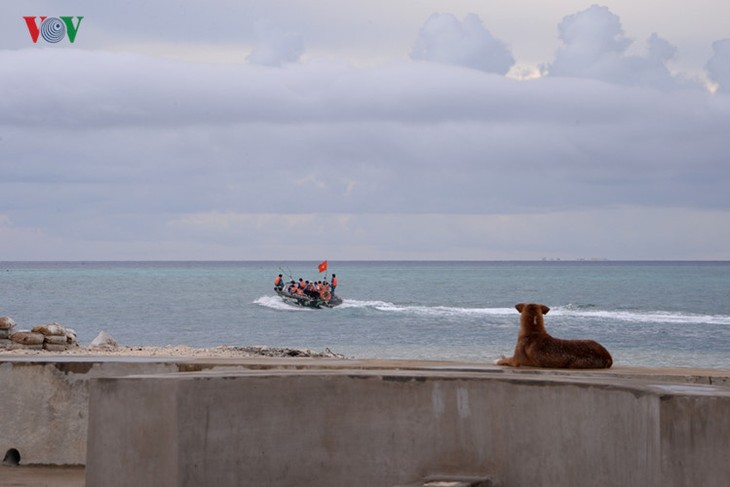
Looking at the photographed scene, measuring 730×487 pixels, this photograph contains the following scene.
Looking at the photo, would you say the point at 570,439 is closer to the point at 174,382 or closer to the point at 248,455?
the point at 248,455

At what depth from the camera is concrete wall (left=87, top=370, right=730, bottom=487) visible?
22.7 ft

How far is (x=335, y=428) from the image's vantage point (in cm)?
734

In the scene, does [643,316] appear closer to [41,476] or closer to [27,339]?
[27,339]

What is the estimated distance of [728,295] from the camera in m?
88.9

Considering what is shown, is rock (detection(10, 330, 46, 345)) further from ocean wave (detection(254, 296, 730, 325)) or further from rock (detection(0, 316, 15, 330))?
ocean wave (detection(254, 296, 730, 325))

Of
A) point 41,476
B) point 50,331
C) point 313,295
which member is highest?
point 313,295

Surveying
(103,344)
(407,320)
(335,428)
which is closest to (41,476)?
(335,428)

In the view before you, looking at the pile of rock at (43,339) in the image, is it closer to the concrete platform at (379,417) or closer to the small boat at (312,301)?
the concrete platform at (379,417)

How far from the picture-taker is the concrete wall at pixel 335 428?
6.91 m

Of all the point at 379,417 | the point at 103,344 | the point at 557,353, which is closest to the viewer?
the point at 379,417

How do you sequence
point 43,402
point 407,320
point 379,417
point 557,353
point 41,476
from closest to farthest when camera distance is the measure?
point 379,417 < point 41,476 < point 43,402 < point 557,353 < point 407,320

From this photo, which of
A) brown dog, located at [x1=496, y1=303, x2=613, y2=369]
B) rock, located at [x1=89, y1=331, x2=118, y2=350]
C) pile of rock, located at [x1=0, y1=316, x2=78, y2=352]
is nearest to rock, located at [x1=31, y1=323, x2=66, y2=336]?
pile of rock, located at [x1=0, y1=316, x2=78, y2=352]

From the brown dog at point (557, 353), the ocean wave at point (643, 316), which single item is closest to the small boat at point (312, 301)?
the ocean wave at point (643, 316)

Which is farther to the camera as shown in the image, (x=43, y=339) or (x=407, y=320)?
(x=407, y=320)
